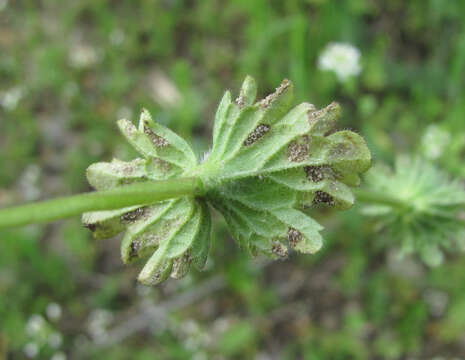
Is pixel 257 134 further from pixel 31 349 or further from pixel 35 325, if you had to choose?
pixel 31 349

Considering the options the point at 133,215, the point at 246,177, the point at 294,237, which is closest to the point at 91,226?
the point at 133,215

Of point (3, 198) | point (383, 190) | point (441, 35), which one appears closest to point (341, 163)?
point (383, 190)

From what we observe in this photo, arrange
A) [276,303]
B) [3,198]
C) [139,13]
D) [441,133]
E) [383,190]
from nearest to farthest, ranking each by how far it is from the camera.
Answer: [383,190], [441,133], [276,303], [3,198], [139,13]

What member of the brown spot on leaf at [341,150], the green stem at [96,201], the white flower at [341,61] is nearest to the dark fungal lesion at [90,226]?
the green stem at [96,201]

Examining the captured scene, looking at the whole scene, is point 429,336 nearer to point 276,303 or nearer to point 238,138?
point 276,303

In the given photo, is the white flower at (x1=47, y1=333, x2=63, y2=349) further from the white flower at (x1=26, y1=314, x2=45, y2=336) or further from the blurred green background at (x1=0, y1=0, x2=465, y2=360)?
the white flower at (x1=26, y1=314, x2=45, y2=336)

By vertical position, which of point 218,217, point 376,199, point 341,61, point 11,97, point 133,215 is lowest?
point 218,217
